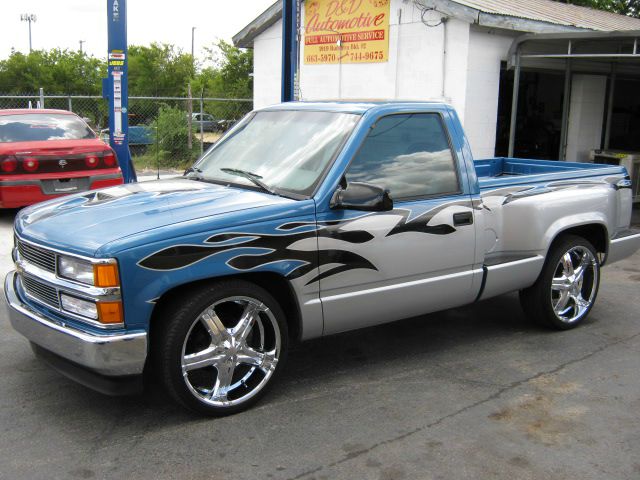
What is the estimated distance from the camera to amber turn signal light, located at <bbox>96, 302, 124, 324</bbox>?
3652mm

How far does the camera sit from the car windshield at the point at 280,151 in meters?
4.52

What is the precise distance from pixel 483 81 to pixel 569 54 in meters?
1.68

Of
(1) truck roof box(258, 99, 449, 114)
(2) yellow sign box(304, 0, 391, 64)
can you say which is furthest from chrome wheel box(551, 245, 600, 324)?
(2) yellow sign box(304, 0, 391, 64)

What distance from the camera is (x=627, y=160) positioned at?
13.0 meters

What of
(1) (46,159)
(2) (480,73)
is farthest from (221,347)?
(2) (480,73)

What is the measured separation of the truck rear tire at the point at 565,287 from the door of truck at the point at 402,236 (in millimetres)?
857

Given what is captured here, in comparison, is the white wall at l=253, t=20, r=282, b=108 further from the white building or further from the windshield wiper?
the windshield wiper

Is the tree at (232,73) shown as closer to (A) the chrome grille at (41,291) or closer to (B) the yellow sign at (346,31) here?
(B) the yellow sign at (346,31)

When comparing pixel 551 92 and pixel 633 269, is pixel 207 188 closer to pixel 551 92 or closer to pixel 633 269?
pixel 633 269

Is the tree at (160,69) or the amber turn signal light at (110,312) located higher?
the tree at (160,69)

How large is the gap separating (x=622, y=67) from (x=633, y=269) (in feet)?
29.0

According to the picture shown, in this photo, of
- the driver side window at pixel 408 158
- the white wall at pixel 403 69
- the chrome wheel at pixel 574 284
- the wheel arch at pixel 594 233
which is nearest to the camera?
the driver side window at pixel 408 158


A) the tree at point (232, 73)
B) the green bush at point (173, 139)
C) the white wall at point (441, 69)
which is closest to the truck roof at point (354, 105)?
the white wall at point (441, 69)

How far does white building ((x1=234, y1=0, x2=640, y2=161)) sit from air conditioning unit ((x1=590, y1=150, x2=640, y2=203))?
2.67 feet
